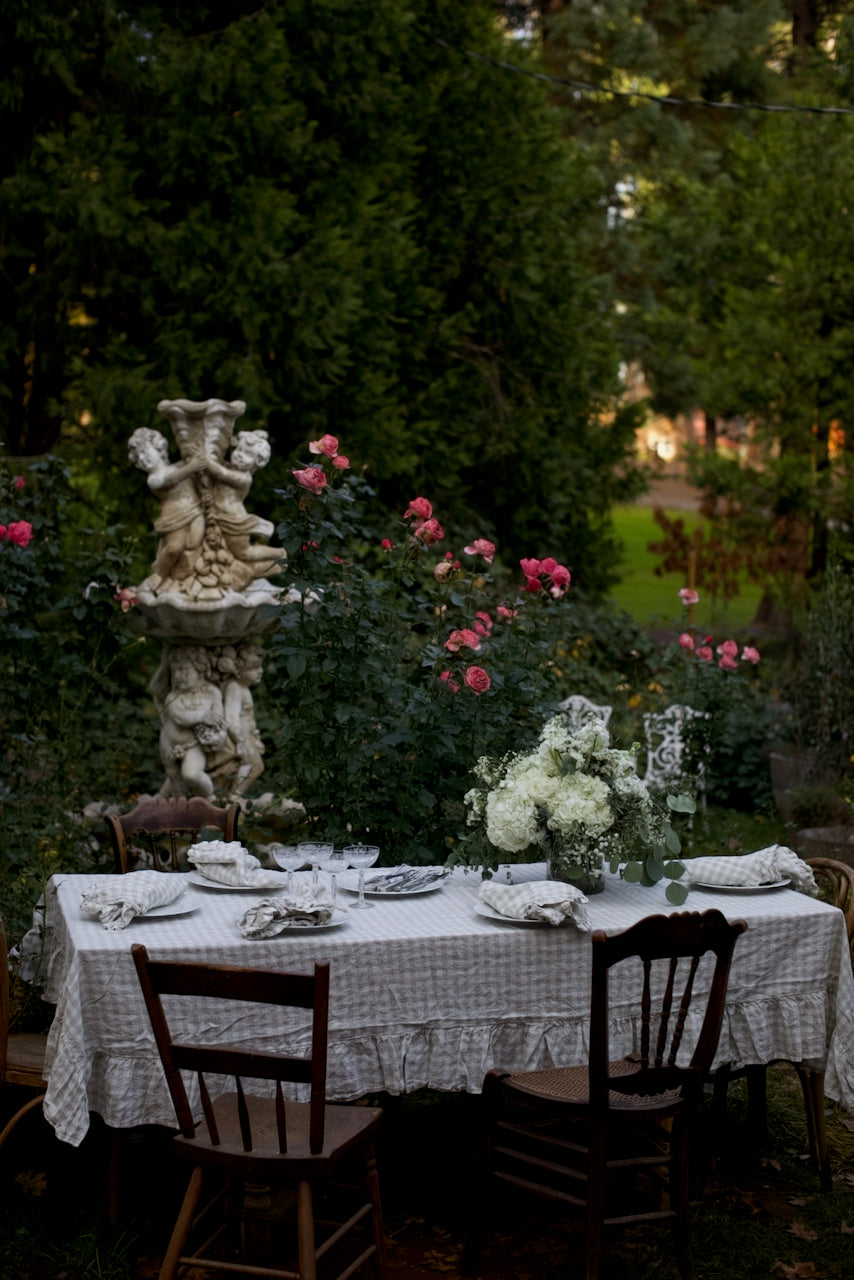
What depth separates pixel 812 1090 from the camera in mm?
4344

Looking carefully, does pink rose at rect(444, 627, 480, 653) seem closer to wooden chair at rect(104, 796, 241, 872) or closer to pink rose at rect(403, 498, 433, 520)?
pink rose at rect(403, 498, 433, 520)

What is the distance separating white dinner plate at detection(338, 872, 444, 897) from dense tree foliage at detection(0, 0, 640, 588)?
19.9ft

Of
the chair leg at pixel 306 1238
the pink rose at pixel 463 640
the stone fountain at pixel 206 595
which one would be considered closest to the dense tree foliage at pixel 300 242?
the stone fountain at pixel 206 595

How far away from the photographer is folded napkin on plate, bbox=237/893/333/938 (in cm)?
368

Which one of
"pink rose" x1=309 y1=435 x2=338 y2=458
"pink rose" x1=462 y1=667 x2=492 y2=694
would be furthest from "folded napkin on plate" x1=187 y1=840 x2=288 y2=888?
"pink rose" x1=309 y1=435 x2=338 y2=458

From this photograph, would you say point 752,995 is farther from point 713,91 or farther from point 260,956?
point 713,91

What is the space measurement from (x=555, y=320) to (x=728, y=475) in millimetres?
3004

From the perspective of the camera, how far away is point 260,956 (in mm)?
3643

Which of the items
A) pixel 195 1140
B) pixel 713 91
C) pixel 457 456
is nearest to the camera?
pixel 195 1140

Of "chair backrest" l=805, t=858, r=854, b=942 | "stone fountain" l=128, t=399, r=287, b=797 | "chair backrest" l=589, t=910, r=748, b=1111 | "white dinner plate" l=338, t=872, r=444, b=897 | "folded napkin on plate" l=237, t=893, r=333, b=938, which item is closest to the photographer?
"chair backrest" l=589, t=910, r=748, b=1111

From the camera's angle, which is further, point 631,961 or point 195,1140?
point 631,961

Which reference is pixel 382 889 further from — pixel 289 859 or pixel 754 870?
pixel 754 870

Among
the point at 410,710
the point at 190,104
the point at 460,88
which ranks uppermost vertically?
the point at 460,88

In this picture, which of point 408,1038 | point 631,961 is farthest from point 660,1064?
point 408,1038
